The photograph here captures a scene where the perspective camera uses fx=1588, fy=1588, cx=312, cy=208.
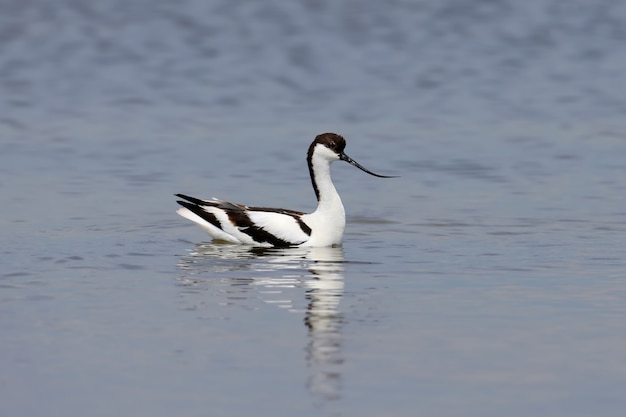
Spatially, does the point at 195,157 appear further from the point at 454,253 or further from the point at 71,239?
the point at 454,253

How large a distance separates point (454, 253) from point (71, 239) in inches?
128

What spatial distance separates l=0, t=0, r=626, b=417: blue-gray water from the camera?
857cm

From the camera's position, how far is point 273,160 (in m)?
17.8

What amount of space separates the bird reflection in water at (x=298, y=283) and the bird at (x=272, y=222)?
5.3 inches

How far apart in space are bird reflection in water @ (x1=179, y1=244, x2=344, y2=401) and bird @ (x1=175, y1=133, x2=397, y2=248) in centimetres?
13

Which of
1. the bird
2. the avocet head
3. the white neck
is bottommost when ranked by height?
the bird

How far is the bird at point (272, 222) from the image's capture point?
45.5ft

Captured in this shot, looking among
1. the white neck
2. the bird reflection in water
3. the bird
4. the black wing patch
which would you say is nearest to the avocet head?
the white neck

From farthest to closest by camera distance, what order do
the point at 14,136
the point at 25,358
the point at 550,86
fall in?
the point at 550,86, the point at 14,136, the point at 25,358

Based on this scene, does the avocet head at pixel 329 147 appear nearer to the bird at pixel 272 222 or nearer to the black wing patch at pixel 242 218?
the bird at pixel 272 222

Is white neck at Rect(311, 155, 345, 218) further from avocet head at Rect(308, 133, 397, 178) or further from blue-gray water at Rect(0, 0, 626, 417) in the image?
blue-gray water at Rect(0, 0, 626, 417)

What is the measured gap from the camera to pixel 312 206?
15.9 metres

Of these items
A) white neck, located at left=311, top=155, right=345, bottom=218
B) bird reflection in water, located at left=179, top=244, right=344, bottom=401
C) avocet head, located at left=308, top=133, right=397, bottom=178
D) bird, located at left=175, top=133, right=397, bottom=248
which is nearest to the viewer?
bird reflection in water, located at left=179, top=244, right=344, bottom=401

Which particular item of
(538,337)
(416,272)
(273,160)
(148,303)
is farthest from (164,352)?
(273,160)
